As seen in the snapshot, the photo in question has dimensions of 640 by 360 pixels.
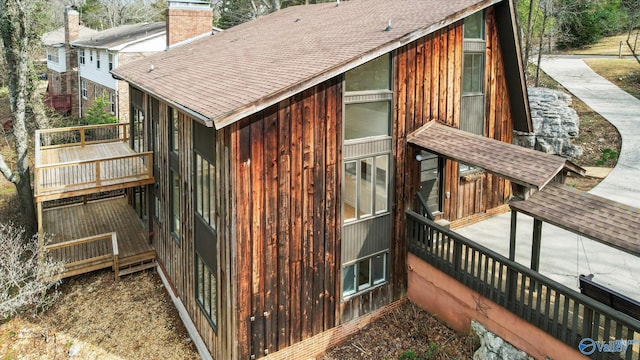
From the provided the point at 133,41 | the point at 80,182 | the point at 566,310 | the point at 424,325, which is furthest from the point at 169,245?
the point at 133,41

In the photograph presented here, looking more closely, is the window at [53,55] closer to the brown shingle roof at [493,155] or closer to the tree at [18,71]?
the tree at [18,71]

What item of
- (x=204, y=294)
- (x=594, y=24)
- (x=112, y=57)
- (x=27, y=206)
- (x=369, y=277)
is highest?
(x=594, y=24)

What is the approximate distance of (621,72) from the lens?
29922mm

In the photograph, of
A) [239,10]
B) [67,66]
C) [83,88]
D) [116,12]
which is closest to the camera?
[83,88]

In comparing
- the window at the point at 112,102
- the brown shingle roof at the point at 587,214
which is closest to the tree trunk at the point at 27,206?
the window at the point at 112,102

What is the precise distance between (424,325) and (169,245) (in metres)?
7.12

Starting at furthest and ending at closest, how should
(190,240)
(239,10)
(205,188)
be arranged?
1. (239,10)
2. (190,240)
3. (205,188)

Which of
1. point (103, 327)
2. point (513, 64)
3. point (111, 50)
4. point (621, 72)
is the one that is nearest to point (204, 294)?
point (103, 327)

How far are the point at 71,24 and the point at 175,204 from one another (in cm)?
3271

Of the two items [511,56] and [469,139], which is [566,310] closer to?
[469,139]

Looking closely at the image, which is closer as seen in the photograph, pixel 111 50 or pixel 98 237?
pixel 98 237

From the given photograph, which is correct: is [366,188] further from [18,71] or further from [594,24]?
[594,24]

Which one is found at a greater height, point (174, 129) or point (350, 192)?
point (174, 129)
